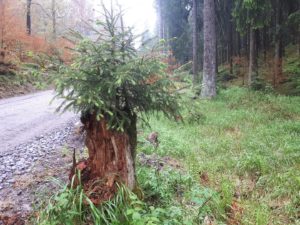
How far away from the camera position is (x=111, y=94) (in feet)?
13.1

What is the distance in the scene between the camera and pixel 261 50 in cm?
3081

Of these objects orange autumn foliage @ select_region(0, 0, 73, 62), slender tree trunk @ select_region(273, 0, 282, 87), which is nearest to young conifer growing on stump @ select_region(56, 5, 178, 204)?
slender tree trunk @ select_region(273, 0, 282, 87)

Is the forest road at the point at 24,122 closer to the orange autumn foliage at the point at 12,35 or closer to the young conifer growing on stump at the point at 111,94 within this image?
the young conifer growing on stump at the point at 111,94

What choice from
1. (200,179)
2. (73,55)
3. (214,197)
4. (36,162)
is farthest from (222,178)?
(36,162)

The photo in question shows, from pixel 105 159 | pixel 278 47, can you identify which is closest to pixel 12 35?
pixel 278 47

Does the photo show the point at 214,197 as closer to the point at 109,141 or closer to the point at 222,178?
the point at 222,178

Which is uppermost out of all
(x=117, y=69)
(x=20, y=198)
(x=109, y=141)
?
(x=117, y=69)

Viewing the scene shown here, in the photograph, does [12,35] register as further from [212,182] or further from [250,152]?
[212,182]

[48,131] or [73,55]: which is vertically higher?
[73,55]

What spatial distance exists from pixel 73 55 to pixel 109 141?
1.22 m

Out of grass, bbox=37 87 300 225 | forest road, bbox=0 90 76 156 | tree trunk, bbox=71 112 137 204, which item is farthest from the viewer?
forest road, bbox=0 90 76 156

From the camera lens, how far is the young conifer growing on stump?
155 inches

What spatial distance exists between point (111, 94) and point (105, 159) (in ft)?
2.81

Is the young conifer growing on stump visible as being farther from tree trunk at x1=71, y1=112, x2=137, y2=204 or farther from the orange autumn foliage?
the orange autumn foliage
